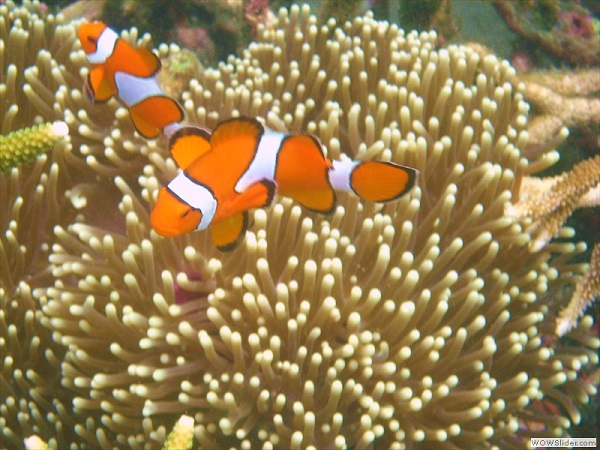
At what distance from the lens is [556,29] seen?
404 cm

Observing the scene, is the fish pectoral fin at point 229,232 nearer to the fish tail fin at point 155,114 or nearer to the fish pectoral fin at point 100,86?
the fish tail fin at point 155,114

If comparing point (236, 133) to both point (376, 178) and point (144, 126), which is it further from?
point (144, 126)

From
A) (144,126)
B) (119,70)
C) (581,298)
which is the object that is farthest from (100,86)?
(581,298)

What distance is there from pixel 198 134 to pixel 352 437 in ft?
3.93

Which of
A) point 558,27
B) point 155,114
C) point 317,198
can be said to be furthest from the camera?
point 558,27

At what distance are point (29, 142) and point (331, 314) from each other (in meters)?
1.25

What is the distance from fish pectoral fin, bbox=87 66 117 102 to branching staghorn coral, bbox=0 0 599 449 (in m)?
0.18

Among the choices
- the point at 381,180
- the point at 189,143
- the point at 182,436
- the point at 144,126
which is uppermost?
the point at 381,180

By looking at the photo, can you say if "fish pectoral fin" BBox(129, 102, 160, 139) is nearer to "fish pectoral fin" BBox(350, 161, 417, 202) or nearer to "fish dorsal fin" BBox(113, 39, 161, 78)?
"fish dorsal fin" BBox(113, 39, 161, 78)

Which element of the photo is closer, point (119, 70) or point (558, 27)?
point (119, 70)

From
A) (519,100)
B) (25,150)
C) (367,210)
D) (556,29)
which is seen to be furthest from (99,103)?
(556,29)

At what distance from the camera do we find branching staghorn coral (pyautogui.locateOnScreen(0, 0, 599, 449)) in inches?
71.4

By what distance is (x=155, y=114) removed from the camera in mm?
2111

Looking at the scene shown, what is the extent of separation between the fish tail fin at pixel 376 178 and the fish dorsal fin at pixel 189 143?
386 mm
